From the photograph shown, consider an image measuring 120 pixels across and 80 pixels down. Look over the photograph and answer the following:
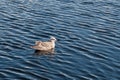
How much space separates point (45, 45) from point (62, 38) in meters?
2.88

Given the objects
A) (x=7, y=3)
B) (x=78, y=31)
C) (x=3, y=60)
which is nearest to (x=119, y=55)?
(x=78, y=31)

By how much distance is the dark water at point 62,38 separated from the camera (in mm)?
26828

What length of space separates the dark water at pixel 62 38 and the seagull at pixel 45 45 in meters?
0.52

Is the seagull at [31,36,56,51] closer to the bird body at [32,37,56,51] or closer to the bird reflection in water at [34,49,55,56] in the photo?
the bird body at [32,37,56,51]

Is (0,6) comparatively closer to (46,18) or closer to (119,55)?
(46,18)

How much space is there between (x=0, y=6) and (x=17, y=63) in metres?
15.9

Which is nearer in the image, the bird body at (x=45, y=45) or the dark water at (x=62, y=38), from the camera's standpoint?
the dark water at (x=62, y=38)

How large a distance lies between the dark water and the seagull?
52 cm

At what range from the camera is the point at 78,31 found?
1388 inches

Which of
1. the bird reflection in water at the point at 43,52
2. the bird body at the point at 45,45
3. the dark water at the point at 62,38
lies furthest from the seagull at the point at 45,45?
the dark water at the point at 62,38

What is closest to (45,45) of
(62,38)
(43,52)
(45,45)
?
(45,45)

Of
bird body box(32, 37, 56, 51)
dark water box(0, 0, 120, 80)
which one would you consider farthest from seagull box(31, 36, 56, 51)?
dark water box(0, 0, 120, 80)

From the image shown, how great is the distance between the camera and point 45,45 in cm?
3102

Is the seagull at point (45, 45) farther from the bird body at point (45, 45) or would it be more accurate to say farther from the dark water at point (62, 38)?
the dark water at point (62, 38)
